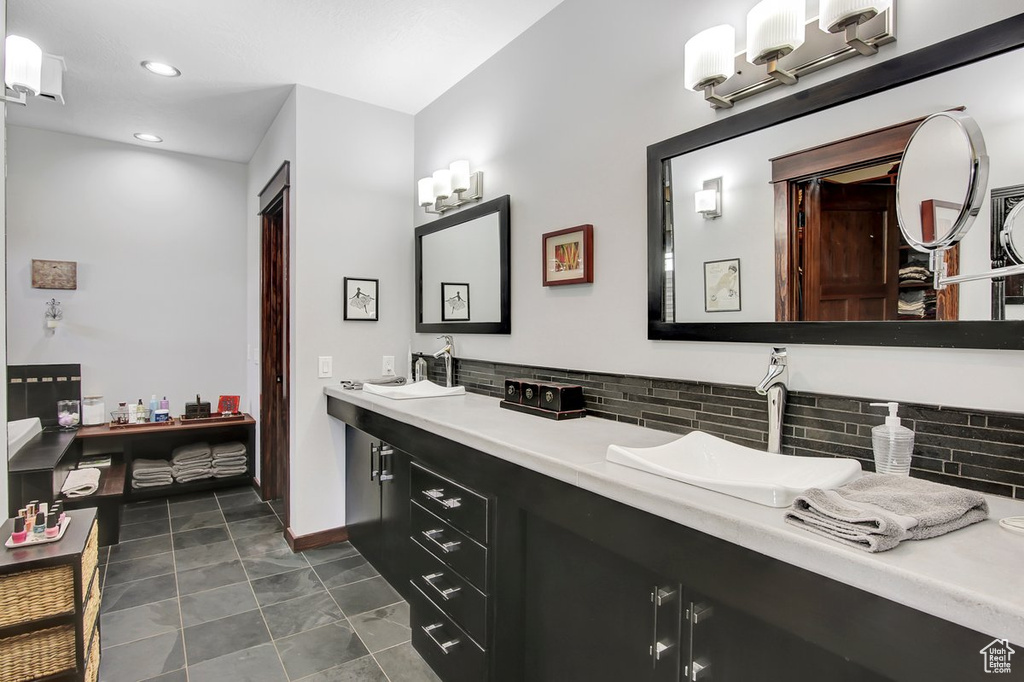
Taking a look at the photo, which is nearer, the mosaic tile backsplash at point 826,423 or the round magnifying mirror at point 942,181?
the round magnifying mirror at point 942,181

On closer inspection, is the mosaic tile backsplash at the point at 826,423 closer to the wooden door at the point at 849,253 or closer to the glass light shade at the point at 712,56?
the wooden door at the point at 849,253

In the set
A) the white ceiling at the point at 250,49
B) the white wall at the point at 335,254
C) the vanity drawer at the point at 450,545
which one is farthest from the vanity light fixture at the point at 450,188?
the vanity drawer at the point at 450,545

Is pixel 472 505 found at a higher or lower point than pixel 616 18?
lower

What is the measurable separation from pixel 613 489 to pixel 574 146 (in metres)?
1.49

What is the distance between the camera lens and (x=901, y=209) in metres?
1.06

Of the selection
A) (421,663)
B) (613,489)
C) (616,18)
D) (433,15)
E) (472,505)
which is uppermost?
(433,15)

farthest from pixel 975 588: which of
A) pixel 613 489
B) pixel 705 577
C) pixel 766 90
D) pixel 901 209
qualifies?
pixel 766 90

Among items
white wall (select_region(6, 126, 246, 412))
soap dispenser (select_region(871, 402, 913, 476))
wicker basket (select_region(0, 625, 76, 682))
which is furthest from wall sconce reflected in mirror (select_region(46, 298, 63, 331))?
soap dispenser (select_region(871, 402, 913, 476))

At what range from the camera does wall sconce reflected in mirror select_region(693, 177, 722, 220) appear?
1.59 meters

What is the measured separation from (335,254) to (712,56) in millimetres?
2290

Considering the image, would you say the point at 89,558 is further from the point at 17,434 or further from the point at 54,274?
the point at 54,274

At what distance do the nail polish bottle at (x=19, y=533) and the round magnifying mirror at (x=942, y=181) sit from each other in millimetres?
2263

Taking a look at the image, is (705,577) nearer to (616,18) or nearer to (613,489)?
(613,489)

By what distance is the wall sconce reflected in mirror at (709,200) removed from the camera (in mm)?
1592
